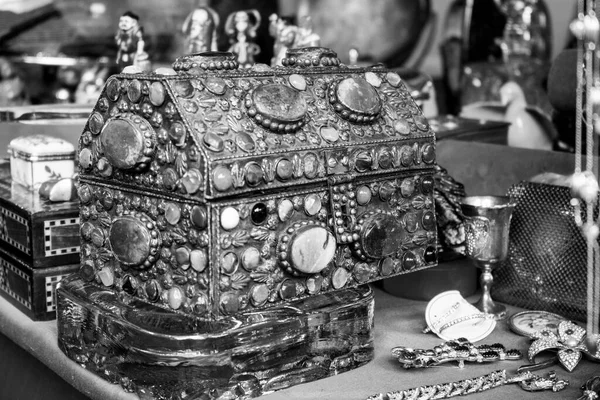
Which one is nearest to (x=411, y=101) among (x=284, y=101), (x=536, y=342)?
(x=284, y=101)

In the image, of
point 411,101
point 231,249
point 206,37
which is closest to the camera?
point 231,249

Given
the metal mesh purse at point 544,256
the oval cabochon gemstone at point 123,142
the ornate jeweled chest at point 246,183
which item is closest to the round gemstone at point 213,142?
the ornate jeweled chest at point 246,183

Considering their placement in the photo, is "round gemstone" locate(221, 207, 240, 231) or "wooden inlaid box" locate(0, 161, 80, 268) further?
"wooden inlaid box" locate(0, 161, 80, 268)

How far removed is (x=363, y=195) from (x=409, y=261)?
159mm

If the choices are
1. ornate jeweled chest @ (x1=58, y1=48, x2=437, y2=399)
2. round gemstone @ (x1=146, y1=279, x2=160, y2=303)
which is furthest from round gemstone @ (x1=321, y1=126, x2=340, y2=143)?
round gemstone @ (x1=146, y1=279, x2=160, y2=303)

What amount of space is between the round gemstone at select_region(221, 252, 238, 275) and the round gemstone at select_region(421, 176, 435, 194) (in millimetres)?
387

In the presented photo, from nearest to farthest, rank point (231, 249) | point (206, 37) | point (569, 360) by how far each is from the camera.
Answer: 1. point (231, 249)
2. point (569, 360)
3. point (206, 37)

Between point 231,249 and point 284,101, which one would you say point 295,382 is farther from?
point 284,101

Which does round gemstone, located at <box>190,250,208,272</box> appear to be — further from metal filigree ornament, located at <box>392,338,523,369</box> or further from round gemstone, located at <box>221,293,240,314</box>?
metal filigree ornament, located at <box>392,338,523,369</box>

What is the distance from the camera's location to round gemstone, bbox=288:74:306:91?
4.19ft

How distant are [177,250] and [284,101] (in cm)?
26

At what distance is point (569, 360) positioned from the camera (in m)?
1.29

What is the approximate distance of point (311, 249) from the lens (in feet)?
4.03

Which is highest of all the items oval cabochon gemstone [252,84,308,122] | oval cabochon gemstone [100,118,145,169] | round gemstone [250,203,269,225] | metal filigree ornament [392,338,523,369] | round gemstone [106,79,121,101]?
round gemstone [106,79,121,101]
